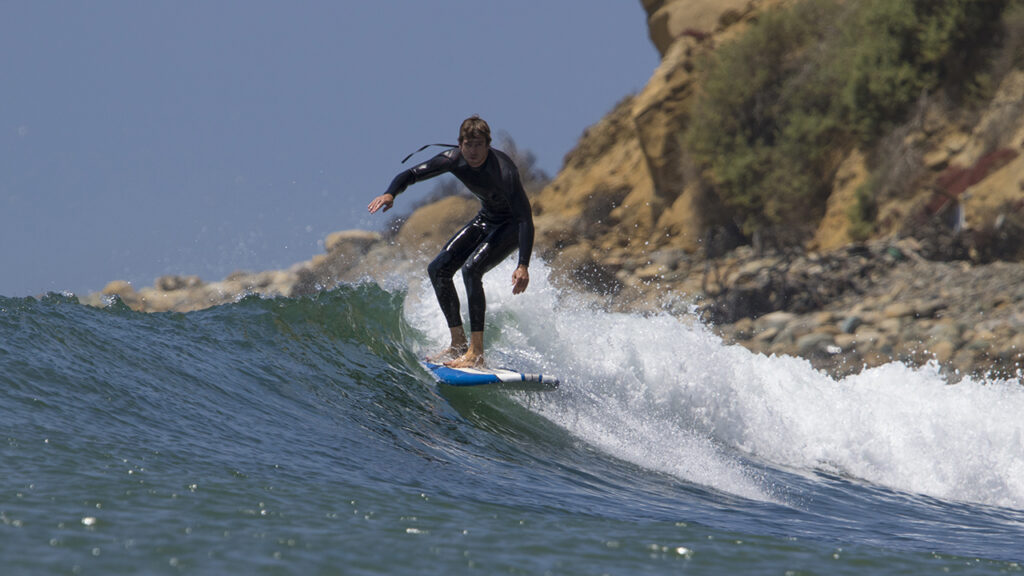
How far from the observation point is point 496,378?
22.2 feet

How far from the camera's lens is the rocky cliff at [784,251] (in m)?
17.3

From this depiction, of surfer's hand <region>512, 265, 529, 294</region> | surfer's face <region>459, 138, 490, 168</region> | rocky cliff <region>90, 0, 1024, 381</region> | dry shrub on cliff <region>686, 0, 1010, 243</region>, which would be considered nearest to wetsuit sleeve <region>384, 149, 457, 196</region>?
surfer's face <region>459, 138, 490, 168</region>

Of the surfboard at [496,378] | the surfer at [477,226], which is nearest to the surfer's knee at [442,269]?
the surfer at [477,226]

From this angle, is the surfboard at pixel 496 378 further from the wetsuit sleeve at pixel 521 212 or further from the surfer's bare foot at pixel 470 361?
the wetsuit sleeve at pixel 521 212

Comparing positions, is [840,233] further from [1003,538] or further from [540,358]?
[1003,538]

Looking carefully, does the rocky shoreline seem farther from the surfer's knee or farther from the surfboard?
the surfboard

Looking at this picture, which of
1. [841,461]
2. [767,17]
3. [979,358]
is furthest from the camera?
[767,17]

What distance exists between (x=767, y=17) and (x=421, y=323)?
21.3 m

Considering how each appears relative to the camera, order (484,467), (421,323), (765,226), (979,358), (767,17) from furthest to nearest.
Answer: (767,17) → (765,226) → (979,358) → (421,323) → (484,467)

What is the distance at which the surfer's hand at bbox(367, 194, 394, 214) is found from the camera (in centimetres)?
620

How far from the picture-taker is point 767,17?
27031mm

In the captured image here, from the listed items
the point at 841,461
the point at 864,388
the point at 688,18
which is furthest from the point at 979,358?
the point at 688,18

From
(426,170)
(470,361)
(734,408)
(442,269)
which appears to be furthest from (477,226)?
(734,408)

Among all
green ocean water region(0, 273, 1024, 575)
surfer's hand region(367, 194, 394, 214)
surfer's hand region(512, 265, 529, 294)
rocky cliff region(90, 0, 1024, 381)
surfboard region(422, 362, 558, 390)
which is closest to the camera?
green ocean water region(0, 273, 1024, 575)
